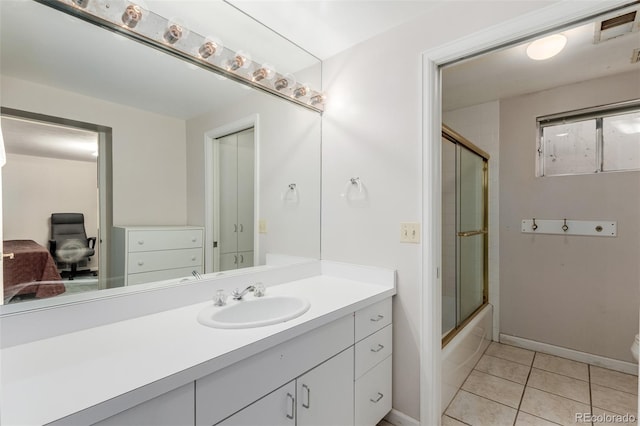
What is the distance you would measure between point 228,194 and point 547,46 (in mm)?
2122

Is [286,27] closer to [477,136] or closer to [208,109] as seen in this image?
[208,109]

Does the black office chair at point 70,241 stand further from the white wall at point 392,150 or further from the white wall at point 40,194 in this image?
the white wall at point 392,150

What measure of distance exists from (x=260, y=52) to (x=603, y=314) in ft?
10.6

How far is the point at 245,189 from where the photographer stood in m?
1.81

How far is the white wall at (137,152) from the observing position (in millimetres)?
1097

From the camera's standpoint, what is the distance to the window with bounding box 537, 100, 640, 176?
238 centimetres

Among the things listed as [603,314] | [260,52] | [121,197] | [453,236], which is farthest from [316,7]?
[603,314]

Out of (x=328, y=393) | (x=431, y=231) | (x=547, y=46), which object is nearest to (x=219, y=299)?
(x=328, y=393)

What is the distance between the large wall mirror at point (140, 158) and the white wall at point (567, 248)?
79.2 inches

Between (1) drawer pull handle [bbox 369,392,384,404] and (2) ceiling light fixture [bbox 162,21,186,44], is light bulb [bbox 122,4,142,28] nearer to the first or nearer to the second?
(2) ceiling light fixture [bbox 162,21,186,44]

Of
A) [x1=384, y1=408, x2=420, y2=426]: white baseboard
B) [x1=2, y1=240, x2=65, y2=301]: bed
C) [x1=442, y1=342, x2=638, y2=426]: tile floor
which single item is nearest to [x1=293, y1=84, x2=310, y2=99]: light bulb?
[x1=2, y1=240, x2=65, y2=301]: bed

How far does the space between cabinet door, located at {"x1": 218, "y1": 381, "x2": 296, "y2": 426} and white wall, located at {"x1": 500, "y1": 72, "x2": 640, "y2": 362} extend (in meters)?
2.54

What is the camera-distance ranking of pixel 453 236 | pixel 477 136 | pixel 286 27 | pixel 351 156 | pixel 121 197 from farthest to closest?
pixel 477 136 → pixel 453 236 → pixel 351 156 → pixel 286 27 → pixel 121 197

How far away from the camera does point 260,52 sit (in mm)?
1731
